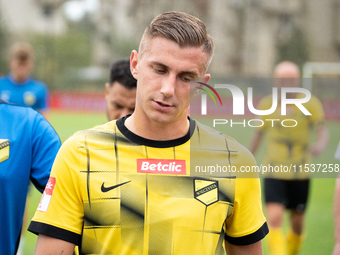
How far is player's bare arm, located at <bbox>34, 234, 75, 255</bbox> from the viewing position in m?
1.61

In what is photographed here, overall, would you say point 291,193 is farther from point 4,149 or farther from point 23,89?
point 23,89

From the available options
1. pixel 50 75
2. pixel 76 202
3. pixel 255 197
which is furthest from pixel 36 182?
pixel 50 75

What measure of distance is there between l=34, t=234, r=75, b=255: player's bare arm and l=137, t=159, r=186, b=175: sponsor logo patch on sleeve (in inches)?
15.6

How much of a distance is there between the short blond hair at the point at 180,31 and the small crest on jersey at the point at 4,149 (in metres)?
0.77

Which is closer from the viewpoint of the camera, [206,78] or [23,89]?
[206,78]

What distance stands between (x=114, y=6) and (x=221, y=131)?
50.1 meters

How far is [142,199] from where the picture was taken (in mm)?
1696

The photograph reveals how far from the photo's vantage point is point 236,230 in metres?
1.80

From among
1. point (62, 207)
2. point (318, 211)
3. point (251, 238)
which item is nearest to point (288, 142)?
point (318, 211)

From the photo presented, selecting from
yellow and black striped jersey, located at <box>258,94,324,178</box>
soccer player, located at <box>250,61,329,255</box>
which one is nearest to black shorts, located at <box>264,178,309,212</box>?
soccer player, located at <box>250,61,329,255</box>

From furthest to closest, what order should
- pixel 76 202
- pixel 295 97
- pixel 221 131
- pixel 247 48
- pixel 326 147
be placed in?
pixel 247 48, pixel 326 147, pixel 295 97, pixel 221 131, pixel 76 202

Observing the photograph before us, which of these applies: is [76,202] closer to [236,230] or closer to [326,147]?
[236,230]

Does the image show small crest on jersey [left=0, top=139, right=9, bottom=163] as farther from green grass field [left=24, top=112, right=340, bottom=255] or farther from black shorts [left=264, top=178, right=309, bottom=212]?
black shorts [left=264, top=178, right=309, bottom=212]

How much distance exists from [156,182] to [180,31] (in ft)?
1.99
